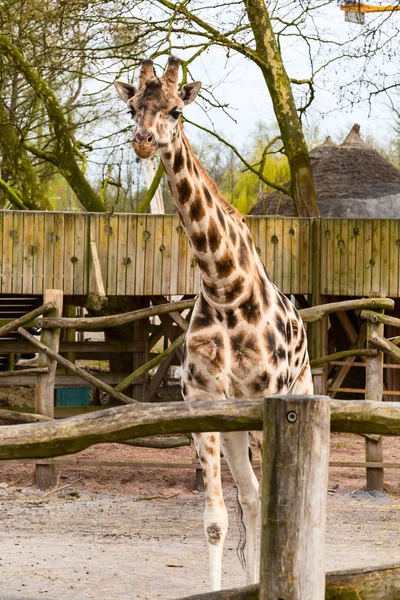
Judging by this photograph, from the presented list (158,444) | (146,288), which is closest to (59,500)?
(158,444)

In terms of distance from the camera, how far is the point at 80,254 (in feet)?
35.1

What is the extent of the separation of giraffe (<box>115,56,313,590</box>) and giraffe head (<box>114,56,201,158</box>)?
0.11 meters

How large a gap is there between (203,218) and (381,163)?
13989 millimetres

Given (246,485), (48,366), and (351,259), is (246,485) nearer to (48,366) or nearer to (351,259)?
(48,366)

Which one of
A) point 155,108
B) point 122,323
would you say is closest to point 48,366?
point 122,323

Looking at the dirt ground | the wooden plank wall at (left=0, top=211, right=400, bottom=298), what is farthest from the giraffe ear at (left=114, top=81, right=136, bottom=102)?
the wooden plank wall at (left=0, top=211, right=400, bottom=298)

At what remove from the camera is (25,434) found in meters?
3.28

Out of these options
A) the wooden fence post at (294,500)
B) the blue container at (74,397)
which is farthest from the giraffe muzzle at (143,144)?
the blue container at (74,397)

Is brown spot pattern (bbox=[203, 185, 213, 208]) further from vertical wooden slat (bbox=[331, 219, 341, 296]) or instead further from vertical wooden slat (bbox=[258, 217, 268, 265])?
vertical wooden slat (bbox=[331, 219, 341, 296])

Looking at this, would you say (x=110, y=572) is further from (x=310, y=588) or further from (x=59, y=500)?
(x=310, y=588)

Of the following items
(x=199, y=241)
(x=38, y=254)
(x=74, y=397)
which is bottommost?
(x=74, y=397)

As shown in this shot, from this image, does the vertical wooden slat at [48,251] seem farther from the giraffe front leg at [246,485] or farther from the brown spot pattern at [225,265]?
the brown spot pattern at [225,265]

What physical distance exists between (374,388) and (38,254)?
4029mm

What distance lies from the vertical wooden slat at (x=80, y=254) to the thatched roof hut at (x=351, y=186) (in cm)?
641
